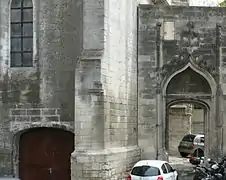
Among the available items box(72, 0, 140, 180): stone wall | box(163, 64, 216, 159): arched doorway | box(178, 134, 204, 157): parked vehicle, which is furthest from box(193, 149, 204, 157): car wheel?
box(72, 0, 140, 180): stone wall

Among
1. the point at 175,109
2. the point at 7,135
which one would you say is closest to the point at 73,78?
the point at 7,135

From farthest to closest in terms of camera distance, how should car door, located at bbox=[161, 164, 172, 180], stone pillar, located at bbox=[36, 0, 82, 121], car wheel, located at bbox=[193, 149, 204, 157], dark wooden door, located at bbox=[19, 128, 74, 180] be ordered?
car wheel, located at bbox=[193, 149, 204, 157] → dark wooden door, located at bbox=[19, 128, 74, 180] → stone pillar, located at bbox=[36, 0, 82, 121] → car door, located at bbox=[161, 164, 172, 180]

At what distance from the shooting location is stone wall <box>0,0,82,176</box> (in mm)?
20516

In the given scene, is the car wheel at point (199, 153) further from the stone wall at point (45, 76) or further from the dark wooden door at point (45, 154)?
the stone wall at point (45, 76)

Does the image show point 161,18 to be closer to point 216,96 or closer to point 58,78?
point 216,96

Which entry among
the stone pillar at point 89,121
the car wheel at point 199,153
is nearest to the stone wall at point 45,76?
the stone pillar at point 89,121

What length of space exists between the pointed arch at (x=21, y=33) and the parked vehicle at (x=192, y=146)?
Answer: 13.2 metres

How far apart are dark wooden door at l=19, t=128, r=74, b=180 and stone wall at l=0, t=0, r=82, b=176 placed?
1.85ft

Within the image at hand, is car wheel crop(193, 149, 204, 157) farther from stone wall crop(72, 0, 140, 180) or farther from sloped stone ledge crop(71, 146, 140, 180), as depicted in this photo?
sloped stone ledge crop(71, 146, 140, 180)

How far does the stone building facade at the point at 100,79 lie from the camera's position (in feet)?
61.5

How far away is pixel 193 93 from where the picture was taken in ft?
78.3

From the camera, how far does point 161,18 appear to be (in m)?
23.6

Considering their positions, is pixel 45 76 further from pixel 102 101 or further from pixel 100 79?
pixel 102 101

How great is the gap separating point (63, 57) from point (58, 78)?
0.82 metres
